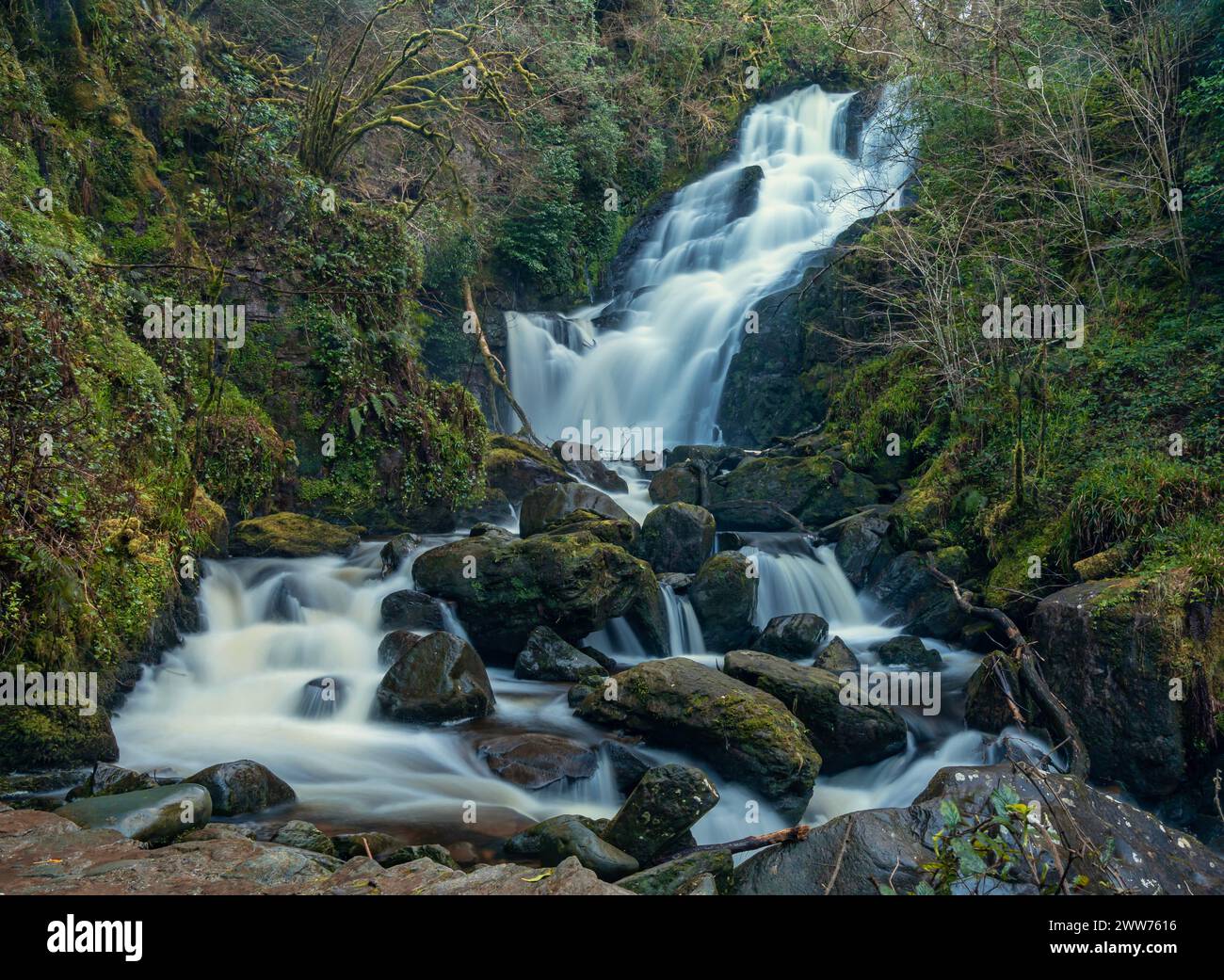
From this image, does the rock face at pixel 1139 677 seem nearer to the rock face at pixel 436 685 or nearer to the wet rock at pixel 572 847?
the wet rock at pixel 572 847

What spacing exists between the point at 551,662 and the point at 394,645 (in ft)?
5.82

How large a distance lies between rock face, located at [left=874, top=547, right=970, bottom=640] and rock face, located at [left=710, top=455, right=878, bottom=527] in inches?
84.5

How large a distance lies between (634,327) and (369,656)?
1301 cm

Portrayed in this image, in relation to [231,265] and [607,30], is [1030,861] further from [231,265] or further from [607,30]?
[607,30]

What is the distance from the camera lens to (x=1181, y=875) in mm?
4840

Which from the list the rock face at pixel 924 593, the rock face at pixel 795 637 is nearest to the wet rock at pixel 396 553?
the rock face at pixel 795 637

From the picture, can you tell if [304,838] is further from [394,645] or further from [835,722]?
[835,722]

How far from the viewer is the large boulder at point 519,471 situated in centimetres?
1475

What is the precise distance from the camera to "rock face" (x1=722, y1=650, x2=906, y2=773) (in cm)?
780

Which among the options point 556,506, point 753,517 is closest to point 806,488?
point 753,517

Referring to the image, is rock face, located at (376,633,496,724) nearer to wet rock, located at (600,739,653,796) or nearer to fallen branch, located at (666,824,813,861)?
wet rock, located at (600,739,653,796)

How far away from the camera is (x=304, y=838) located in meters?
5.48

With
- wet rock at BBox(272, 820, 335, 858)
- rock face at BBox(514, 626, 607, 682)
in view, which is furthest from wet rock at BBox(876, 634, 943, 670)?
wet rock at BBox(272, 820, 335, 858)

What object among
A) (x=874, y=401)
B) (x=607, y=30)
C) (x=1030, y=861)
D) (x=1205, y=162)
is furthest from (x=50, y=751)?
(x=607, y=30)
